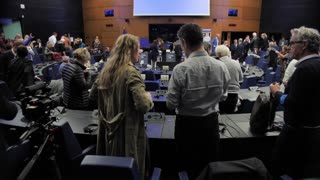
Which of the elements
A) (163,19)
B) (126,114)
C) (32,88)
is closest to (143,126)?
(126,114)

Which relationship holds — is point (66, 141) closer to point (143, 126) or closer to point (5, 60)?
point (143, 126)

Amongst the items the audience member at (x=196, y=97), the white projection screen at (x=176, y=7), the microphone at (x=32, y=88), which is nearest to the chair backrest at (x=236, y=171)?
the audience member at (x=196, y=97)

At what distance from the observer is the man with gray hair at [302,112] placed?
1843mm

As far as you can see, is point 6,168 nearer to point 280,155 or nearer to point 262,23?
point 280,155

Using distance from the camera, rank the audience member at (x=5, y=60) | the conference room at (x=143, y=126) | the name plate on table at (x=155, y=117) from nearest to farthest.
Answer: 1. the conference room at (x=143, y=126)
2. the name plate on table at (x=155, y=117)
3. the audience member at (x=5, y=60)

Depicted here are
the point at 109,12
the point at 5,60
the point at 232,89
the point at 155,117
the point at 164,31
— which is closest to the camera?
the point at 155,117

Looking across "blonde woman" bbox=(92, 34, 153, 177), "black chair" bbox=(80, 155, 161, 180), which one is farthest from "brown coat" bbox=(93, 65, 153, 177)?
"black chair" bbox=(80, 155, 161, 180)

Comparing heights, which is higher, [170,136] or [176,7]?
[176,7]

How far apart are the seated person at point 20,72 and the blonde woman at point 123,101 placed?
277cm

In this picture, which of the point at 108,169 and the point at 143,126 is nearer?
the point at 108,169

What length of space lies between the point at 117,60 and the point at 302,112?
1464 mm

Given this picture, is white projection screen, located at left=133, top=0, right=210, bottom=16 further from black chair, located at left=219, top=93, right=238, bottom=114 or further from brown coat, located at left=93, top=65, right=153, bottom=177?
brown coat, located at left=93, top=65, right=153, bottom=177

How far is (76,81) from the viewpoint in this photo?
2895 mm

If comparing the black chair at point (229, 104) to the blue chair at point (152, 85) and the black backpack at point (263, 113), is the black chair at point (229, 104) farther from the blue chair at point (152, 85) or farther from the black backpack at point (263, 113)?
the blue chair at point (152, 85)
